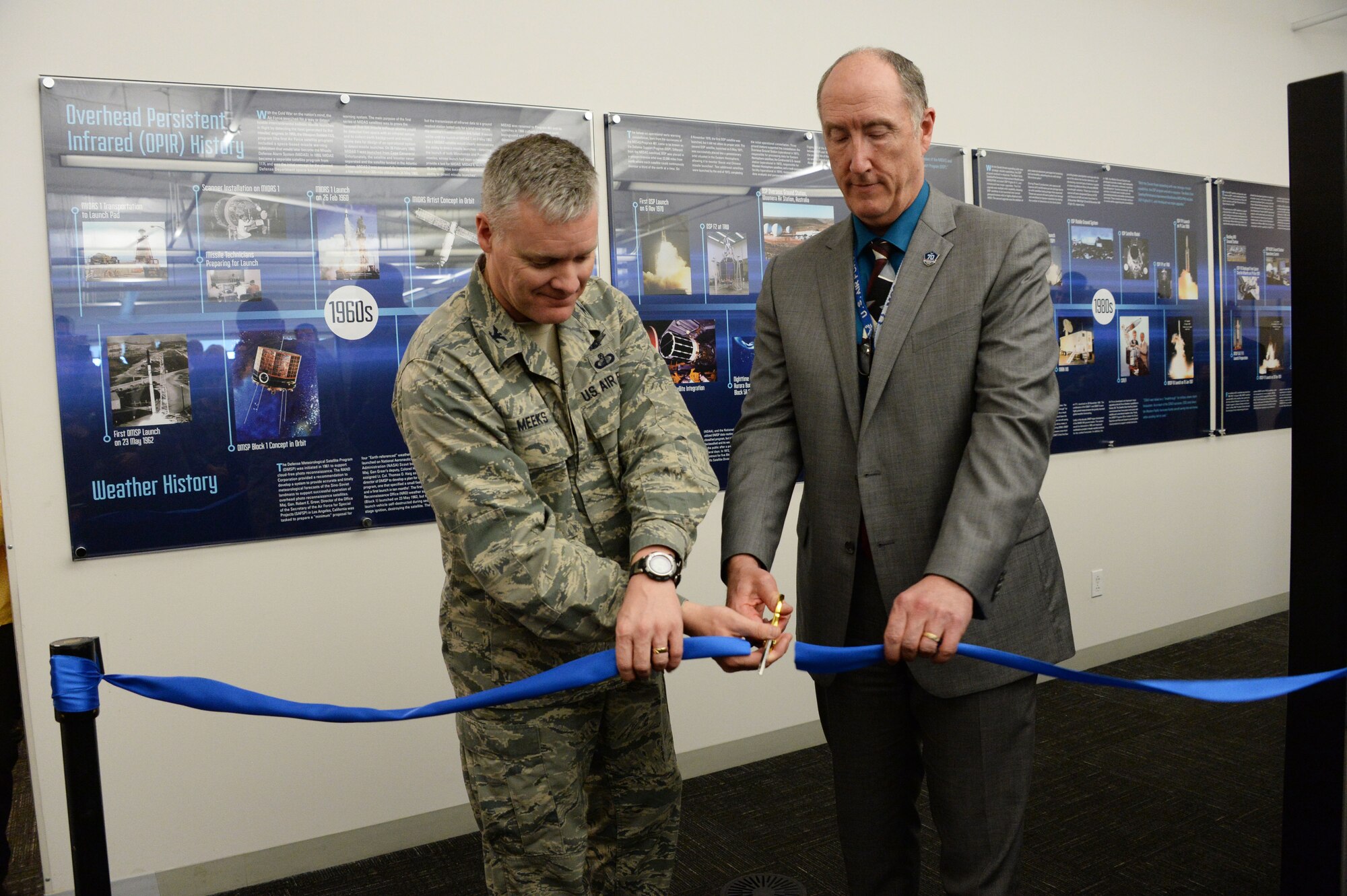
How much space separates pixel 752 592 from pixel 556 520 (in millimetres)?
374

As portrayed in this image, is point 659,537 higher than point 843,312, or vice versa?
point 843,312

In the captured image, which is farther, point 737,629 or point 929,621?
point 737,629

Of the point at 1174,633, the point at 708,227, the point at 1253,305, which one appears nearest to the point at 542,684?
the point at 708,227

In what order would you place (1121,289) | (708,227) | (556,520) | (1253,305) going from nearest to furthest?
1. (556,520)
2. (708,227)
3. (1121,289)
4. (1253,305)

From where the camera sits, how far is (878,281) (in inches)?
71.4

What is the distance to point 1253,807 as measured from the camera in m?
3.27

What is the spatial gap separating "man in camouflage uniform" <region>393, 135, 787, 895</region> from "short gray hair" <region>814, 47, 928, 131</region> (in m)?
0.54

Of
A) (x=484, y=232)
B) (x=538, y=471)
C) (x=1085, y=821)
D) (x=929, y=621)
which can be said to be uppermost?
(x=484, y=232)

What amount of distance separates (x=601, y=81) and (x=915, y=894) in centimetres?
268

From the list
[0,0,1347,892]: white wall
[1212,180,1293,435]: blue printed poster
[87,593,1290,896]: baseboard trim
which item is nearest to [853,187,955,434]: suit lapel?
[87,593,1290,896]: baseboard trim

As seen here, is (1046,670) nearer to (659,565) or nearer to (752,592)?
(752,592)

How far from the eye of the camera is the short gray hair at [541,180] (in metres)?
1.53

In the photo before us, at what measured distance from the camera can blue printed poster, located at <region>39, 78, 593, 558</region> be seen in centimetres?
270

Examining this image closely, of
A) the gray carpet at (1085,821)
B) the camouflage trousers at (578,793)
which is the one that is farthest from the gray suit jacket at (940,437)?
the gray carpet at (1085,821)
